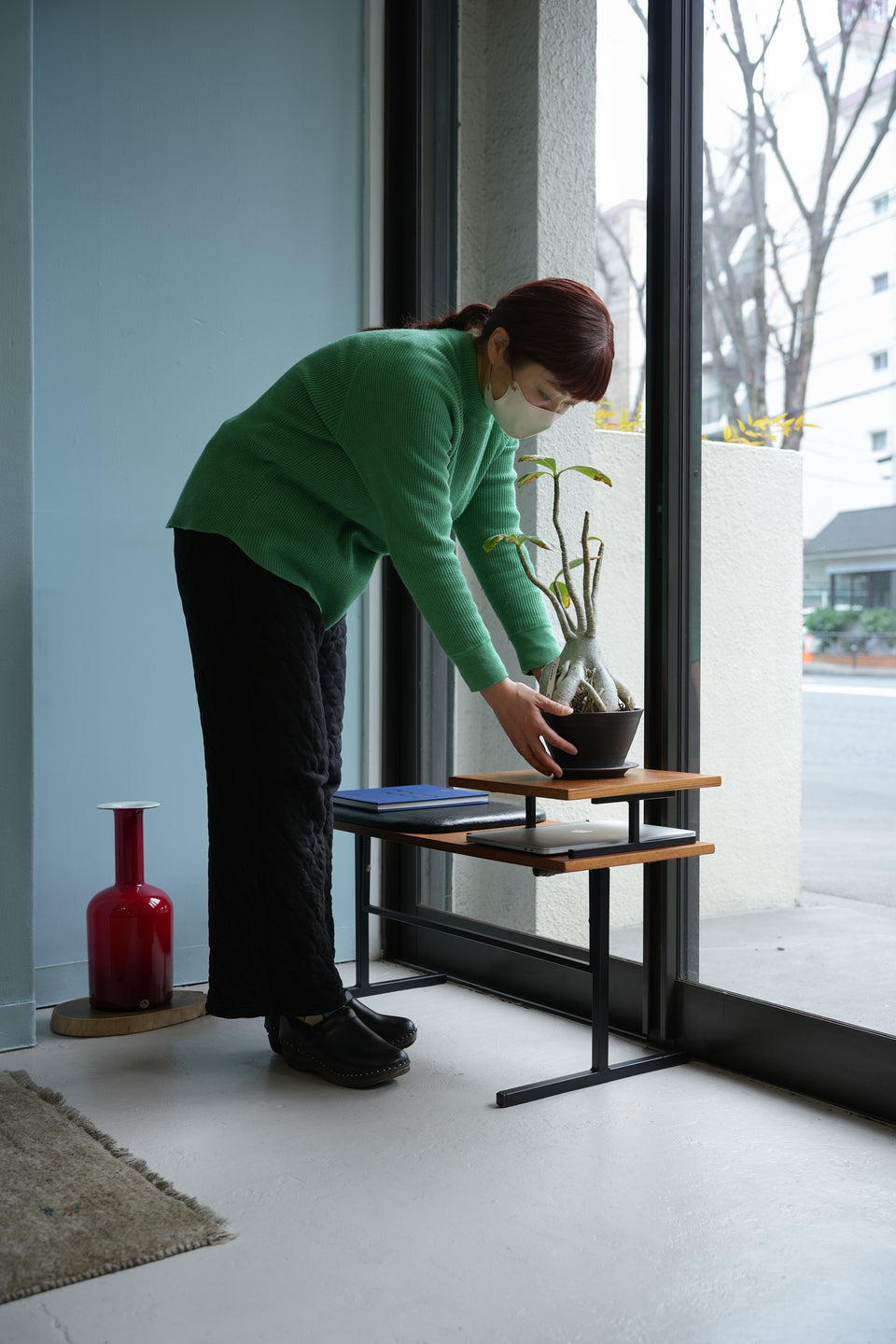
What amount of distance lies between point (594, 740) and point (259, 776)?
52 cm

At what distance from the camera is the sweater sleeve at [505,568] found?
6.35 feet

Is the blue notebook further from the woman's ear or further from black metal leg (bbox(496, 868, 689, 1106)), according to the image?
the woman's ear

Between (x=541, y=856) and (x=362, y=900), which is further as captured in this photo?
(x=362, y=900)

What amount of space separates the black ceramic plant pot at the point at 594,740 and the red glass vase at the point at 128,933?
82 cm

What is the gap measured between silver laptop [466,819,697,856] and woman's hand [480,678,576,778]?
12 centimetres

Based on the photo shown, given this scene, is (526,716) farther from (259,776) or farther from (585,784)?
(259,776)

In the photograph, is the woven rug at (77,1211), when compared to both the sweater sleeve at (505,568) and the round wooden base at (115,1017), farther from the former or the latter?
the sweater sleeve at (505,568)

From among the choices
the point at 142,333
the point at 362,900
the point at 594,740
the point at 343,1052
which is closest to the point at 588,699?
the point at 594,740

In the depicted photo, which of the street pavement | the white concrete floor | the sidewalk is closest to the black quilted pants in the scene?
the white concrete floor

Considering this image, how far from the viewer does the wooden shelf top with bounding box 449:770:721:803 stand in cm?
164

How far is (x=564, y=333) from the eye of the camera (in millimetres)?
1676

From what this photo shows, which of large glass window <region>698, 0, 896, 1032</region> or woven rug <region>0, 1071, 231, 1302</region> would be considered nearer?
woven rug <region>0, 1071, 231, 1302</region>

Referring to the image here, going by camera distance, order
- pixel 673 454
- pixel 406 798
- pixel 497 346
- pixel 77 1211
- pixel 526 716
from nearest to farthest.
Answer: pixel 77 1211
pixel 526 716
pixel 497 346
pixel 673 454
pixel 406 798

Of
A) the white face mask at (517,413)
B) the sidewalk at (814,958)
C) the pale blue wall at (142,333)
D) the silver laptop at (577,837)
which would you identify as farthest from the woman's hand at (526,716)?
the pale blue wall at (142,333)
